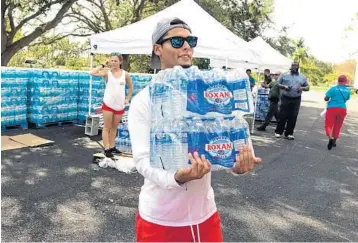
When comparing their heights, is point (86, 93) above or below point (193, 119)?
below

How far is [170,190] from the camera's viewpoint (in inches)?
65.4

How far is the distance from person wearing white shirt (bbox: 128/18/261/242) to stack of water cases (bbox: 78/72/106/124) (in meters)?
8.05

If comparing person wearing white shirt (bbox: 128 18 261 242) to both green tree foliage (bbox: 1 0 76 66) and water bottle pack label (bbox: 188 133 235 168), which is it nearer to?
water bottle pack label (bbox: 188 133 235 168)

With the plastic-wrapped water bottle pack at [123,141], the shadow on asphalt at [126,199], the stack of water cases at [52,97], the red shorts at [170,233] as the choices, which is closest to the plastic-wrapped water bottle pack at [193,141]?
the red shorts at [170,233]

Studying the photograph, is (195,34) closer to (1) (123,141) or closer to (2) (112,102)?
(1) (123,141)

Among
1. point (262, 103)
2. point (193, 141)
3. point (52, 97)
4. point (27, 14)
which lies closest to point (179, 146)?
point (193, 141)

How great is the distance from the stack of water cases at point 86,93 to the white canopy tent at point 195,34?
1722 mm

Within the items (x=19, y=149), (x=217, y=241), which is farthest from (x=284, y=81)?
(x=217, y=241)

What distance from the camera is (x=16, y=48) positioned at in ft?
51.6

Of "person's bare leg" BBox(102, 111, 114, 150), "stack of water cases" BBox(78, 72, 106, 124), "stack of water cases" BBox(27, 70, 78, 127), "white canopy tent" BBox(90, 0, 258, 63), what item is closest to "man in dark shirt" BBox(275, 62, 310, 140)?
"white canopy tent" BBox(90, 0, 258, 63)

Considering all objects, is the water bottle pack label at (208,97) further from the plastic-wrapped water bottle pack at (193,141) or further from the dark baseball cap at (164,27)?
the dark baseball cap at (164,27)

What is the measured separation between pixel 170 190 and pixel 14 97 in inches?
299

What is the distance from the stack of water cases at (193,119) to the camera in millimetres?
1474

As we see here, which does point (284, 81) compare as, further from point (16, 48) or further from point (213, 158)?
point (16, 48)
